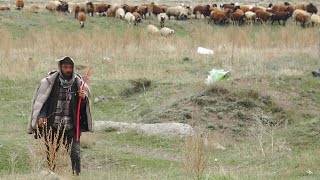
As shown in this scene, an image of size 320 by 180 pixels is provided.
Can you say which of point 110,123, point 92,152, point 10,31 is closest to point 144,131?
point 110,123

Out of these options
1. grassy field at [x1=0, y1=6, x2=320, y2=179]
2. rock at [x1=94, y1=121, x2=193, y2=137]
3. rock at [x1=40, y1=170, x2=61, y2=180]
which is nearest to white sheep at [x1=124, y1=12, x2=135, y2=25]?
grassy field at [x1=0, y1=6, x2=320, y2=179]

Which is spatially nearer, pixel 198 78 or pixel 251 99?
pixel 251 99

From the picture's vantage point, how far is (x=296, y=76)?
17.3 meters

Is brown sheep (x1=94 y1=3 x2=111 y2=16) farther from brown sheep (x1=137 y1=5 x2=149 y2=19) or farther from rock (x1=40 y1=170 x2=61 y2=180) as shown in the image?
rock (x1=40 y1=170 x2=61 y2=180)

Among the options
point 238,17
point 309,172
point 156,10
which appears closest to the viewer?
point 309,172

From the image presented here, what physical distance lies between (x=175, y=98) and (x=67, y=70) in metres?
7.81

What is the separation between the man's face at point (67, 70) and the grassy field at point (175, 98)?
4.46 feet

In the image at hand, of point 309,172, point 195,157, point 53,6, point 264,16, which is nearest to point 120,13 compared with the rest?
point 53,6

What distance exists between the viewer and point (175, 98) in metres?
16.1

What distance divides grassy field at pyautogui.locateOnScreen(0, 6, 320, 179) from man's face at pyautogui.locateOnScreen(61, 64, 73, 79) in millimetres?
1358

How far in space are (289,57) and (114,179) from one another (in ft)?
48.4

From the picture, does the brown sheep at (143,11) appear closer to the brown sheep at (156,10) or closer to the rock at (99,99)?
the brown sheep at (156,10)

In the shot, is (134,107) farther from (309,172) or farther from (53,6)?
(53,6)

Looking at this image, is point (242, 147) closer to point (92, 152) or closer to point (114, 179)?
point (92, 152)
